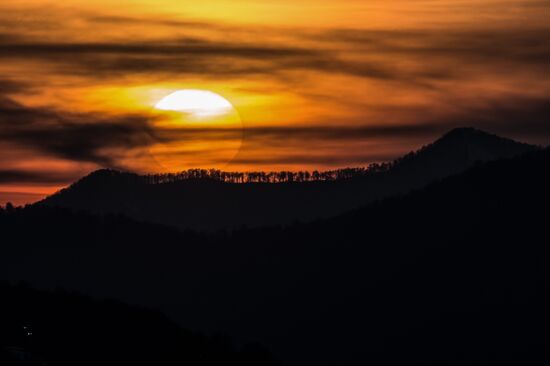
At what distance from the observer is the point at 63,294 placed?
18350 centimetres

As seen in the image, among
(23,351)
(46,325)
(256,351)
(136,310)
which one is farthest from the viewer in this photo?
(136,310)

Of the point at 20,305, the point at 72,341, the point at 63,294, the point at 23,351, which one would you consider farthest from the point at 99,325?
the point at 23,351

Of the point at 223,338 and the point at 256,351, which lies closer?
the point at 256,351

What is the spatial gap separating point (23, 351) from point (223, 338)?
76257mm

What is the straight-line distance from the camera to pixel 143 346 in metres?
146

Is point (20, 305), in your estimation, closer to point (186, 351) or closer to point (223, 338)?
point (186, 351)

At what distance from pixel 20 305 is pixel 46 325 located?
394 inches

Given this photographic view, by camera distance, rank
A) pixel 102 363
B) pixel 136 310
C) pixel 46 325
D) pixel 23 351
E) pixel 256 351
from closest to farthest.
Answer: pixel 23 351 → pixel 102 363 → pixel 46 325 → pixel 256 351 → pixel 136 310

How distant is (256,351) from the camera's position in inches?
6570

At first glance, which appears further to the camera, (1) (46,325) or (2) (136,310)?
(2) (136,310)

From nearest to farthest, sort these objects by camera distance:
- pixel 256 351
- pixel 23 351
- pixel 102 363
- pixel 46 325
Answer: pixel 23 351, pixel 102 363, pixel 46 325, pixel 256 351

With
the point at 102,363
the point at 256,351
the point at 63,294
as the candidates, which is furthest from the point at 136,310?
the point at 102,363

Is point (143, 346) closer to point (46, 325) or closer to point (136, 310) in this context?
point (46, 325)

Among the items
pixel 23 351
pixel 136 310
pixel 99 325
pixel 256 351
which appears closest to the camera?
pixel 23 351
